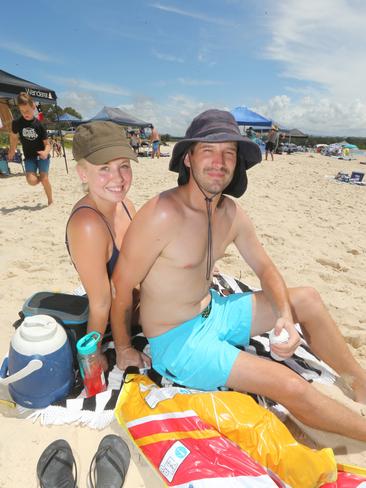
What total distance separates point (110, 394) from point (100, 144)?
1.46 metres

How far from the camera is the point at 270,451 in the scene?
1506 mm

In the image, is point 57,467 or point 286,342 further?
point 286,342

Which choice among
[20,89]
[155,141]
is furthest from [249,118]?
[20,89]

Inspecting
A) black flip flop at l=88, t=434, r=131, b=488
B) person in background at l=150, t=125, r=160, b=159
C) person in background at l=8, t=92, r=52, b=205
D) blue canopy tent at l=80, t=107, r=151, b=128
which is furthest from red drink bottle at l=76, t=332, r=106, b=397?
blue canopy tent at l=80, t=107, r=151, b=128

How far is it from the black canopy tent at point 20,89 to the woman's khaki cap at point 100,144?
7.88 m

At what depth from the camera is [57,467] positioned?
154 centimetres

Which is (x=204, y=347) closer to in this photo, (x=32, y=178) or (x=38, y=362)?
(x=38, y=362)

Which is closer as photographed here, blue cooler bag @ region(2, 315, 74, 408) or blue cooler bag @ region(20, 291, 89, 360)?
blue cooler bag @ region(2, 315, 74, 408)

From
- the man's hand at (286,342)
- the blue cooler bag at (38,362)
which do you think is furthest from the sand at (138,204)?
the man's hand at (286,342)

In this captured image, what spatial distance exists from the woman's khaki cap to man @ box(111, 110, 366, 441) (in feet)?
1.06

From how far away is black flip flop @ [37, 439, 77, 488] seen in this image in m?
1.49

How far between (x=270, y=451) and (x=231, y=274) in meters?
2.21

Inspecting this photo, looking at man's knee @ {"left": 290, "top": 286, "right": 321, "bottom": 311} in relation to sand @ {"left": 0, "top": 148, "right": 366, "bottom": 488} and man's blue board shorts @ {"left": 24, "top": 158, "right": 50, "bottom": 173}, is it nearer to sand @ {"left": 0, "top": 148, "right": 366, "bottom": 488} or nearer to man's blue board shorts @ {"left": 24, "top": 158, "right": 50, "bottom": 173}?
sand @ {"left": 0, "top": 148, "right": 366, "bottom": 488}

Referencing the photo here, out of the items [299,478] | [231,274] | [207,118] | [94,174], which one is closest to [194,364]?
[299,478]
